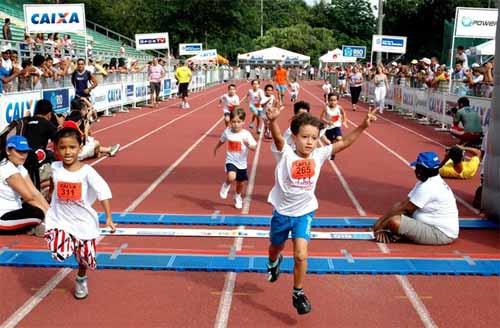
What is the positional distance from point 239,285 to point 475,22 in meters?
15.6

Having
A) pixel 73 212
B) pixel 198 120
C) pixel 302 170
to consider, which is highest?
pixel 302 170

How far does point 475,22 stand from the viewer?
18.3 m

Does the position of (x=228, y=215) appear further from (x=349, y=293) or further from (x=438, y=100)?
(x=438, y=100)

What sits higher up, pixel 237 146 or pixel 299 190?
pixel 299 190

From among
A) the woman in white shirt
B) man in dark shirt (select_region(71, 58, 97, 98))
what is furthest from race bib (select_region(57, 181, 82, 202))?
man in dark shirt (select_region(71, 58, 97, 98))

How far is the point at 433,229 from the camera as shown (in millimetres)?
6750

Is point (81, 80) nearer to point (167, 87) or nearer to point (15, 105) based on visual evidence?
point (15, 105)

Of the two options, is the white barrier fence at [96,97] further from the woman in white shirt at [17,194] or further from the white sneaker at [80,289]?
the white sneaker at [80,289]

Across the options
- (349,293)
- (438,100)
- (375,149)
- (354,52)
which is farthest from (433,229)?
(354,52)

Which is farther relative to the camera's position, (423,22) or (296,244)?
(423,22)

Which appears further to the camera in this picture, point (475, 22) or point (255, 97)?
point (475, 22)

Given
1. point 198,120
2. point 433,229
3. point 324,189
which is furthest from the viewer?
point 198,120

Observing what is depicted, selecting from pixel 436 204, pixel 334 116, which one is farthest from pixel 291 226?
pixel 334 116

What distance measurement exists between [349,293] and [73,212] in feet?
8.46
